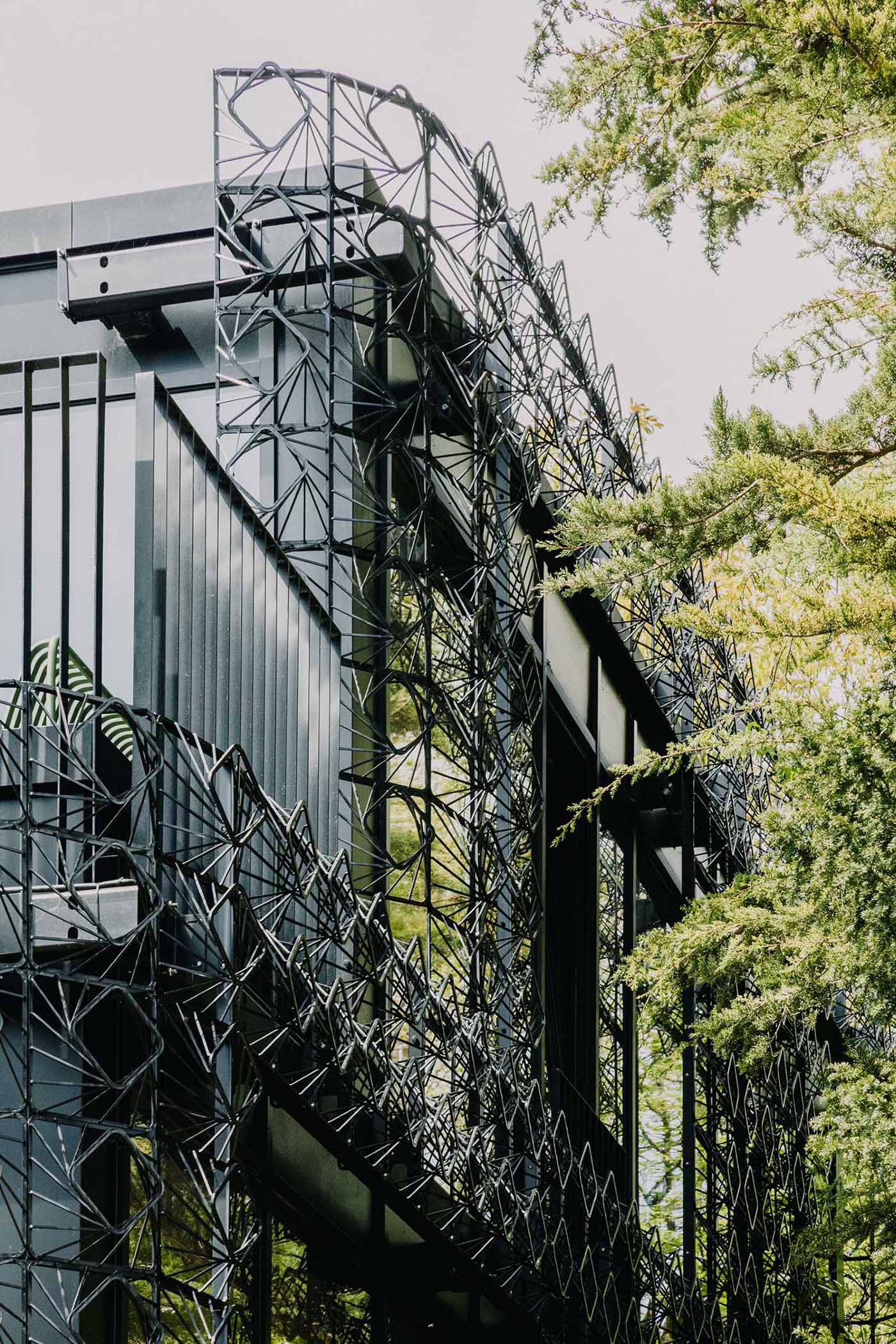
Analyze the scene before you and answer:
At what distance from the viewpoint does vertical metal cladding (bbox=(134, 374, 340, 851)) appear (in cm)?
709

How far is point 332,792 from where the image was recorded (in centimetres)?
991

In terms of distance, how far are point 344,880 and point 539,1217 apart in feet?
10.7

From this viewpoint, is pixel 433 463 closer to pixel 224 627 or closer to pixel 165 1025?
pixel 224 627

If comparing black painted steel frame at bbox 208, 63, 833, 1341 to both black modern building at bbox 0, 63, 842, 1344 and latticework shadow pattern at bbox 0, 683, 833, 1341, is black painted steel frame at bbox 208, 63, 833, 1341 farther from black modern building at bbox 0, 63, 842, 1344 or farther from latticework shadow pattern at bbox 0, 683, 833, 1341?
latticework shadow pattern at bbox 0, 683, 833, 1341

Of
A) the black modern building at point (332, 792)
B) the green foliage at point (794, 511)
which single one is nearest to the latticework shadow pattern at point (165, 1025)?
the black modern building at point (332, 792)

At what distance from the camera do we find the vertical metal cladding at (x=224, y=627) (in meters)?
7.09

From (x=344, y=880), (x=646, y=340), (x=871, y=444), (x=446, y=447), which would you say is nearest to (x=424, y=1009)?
(x=344, y=880)

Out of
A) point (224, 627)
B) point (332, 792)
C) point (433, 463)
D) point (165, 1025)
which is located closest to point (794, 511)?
point (224, 627)

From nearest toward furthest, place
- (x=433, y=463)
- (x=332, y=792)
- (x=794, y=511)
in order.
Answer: (x=794, y=511), (x=332, y=792), (x=433, y=463)

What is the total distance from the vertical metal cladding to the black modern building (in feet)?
0.10

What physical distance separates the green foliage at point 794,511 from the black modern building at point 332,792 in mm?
1297

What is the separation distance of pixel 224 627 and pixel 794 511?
271 centimetres

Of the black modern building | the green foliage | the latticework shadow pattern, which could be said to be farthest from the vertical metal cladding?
the green foliage

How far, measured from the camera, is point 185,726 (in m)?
7.25
